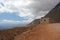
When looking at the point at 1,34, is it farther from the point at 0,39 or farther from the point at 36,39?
the point at 36,39

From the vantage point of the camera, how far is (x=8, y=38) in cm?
3228

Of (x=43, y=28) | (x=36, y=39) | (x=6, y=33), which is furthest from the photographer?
(x=6, y=33)

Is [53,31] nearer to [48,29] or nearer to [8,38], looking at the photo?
[48,29]

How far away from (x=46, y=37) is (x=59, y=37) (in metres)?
0.67

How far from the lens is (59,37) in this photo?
28.1 ft

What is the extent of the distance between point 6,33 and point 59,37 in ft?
90.2

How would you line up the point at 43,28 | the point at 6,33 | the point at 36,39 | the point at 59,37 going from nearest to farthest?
the point at 59,37 < the point at 36,39 < the point at 43,28 < the point at 6,33

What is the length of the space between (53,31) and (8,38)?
79.0 feet

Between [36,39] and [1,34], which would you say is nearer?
[36,39]

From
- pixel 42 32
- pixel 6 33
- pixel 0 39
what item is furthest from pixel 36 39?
pixel 6 33

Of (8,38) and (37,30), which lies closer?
(37,30)

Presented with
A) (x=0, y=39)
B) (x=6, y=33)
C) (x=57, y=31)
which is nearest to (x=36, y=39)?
(x=57, y=31)

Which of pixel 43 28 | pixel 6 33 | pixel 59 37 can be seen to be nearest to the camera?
pixel 59 37

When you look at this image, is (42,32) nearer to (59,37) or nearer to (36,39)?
(36,39)
